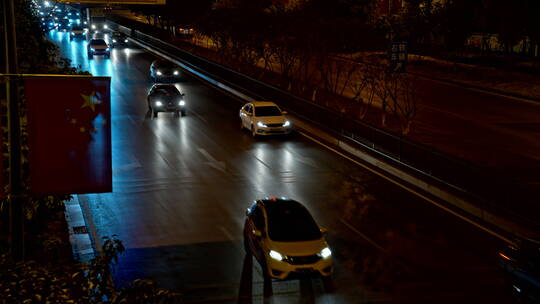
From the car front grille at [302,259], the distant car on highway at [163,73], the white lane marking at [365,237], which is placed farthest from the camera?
the distant car on highway at [163,73]

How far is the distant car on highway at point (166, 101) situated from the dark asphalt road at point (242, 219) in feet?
12.1

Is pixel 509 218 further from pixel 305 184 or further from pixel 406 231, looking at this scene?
pixel 305 184

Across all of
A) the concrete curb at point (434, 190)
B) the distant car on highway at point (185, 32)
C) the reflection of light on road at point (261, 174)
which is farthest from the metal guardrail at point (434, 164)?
the distant car on highway at point (185, 32)

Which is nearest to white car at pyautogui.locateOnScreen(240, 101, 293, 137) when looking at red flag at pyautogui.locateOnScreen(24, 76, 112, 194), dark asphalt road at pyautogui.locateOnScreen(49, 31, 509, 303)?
dark asphalt road at pyautogui.locateOnScreen(49, 31, 509, 303)

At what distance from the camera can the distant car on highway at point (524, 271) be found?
12367mm

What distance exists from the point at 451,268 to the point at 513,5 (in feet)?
141

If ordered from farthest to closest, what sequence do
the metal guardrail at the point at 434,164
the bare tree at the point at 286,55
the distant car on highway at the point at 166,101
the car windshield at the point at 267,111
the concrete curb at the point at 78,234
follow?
the bare tree at the point at 286,55 → the distant car on highway at the point at 166,101 → the car windshield at the point at 267,111 → the metal guardrail at the point at 434,164 → the concrete curb at the point at 78,234

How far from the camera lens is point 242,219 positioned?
1998 centimetres

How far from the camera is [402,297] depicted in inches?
569

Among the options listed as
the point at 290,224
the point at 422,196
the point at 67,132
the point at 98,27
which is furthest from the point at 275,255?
the point at 98,27

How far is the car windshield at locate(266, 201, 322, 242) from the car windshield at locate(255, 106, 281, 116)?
55.5 feet

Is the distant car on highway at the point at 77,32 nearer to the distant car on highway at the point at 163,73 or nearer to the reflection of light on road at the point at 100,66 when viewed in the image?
the reflection of light on road at the point at 100,66

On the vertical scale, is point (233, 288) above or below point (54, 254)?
below

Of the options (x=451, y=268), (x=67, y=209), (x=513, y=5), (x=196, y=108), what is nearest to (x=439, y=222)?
(x=451, y=268)
